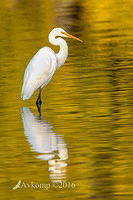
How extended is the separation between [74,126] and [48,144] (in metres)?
1.12

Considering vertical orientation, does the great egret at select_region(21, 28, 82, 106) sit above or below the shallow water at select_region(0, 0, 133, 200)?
above

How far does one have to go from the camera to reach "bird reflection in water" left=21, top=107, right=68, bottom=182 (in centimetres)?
859

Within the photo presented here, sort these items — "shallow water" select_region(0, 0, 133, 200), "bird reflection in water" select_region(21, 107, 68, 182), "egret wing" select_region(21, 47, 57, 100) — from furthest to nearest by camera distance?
"egret wing" select_region(21, 47, 57, 100), "bird reflection in water" select_region(21, 107, 68, 182), "shallow water" select_region(0, 0, 133, 200)

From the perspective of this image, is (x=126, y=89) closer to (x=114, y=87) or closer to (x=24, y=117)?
(x=114, y=87)

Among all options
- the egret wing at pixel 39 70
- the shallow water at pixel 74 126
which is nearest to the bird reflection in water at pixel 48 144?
the shallow water at pixel 74 126

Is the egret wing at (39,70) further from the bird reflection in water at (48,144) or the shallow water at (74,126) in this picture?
the bird reflection in water at (48,144)

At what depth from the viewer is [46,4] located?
39.5 metres

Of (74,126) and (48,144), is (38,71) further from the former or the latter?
(48,144)

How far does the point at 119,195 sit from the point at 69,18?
925 inches

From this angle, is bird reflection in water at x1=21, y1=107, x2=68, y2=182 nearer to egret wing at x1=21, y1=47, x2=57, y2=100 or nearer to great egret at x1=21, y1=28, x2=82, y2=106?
great egret at x1=21, y1=28, x2=82, y2=106

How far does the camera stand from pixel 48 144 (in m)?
9.76

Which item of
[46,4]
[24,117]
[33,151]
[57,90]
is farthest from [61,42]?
[46,4]

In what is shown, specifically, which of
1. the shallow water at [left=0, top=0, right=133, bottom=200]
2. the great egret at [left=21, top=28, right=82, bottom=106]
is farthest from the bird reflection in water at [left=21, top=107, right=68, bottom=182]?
the great egret at [left=21, top=28, right=82, bottom=106]

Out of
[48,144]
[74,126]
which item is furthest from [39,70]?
[48,144]
